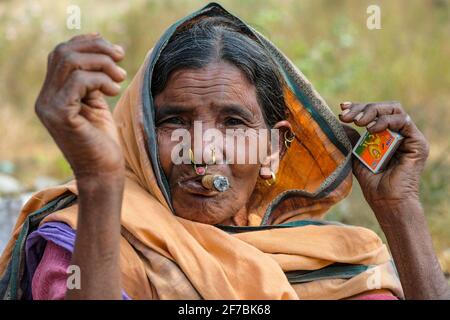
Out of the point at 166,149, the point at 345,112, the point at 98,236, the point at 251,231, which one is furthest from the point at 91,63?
the point at 345,112

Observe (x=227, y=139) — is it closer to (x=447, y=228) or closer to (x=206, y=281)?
(x=206, y=281)

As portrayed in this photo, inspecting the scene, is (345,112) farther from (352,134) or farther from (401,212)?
(401,212)

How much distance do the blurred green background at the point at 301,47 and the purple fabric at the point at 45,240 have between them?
519 centimetres

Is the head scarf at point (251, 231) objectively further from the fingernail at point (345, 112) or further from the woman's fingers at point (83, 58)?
the woman's fingers at point (83, 58)

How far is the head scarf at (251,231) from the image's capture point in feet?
10.5

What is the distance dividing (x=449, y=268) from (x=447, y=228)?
858 mm

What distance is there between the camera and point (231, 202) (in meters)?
3.44

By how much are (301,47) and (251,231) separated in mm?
6155

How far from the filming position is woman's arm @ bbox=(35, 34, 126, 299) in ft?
8.71

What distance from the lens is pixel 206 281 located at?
3.15m

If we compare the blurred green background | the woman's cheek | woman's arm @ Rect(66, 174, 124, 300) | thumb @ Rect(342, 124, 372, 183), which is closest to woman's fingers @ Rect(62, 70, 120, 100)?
woman's arm @ Rect(66, 174, 124, 300)

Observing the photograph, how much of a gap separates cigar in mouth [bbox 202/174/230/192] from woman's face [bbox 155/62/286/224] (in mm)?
25

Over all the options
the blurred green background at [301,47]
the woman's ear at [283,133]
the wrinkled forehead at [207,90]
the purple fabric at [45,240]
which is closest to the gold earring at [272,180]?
the woman's ear at [283,133]
